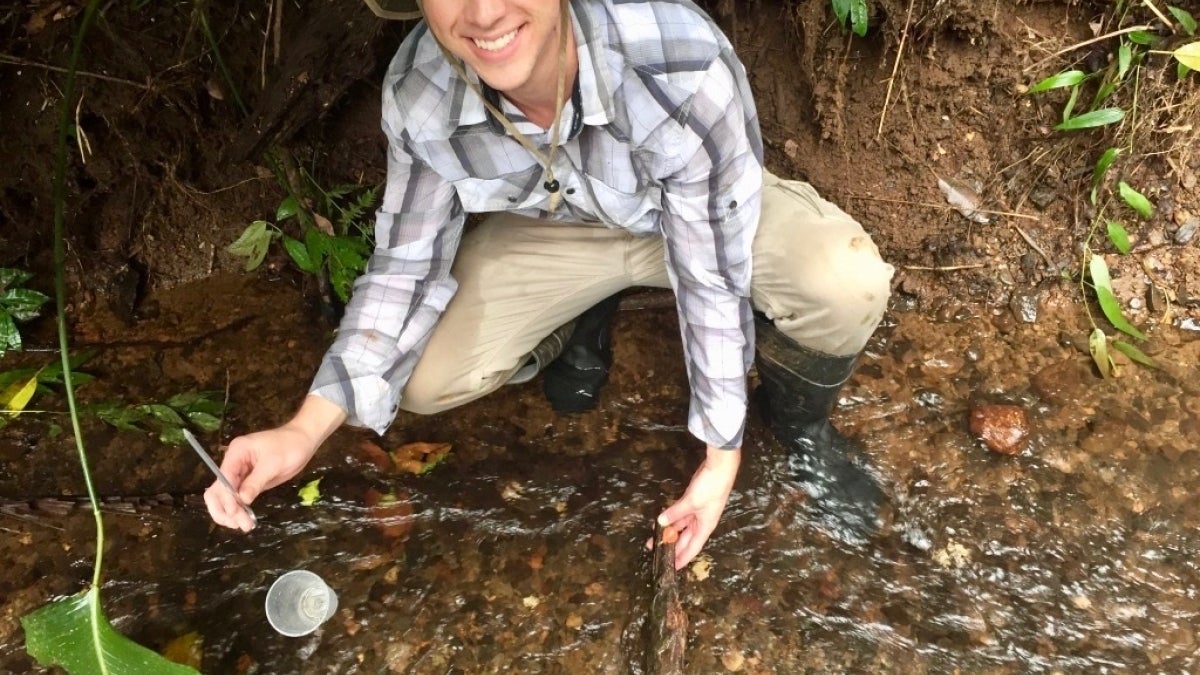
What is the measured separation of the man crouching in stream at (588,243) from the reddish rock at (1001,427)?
0.36 meters

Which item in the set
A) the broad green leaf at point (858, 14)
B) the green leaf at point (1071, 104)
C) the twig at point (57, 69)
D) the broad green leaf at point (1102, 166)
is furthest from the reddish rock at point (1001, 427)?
the twig at point (57, 69)

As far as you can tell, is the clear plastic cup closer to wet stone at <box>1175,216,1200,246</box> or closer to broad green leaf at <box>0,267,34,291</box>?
broad green leaf at <box>0,267,34,291</box>

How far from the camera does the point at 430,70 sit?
1.49 m

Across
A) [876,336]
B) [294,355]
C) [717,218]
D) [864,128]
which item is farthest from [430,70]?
[876,336]

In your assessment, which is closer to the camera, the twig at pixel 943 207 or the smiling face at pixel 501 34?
the smiling face at pixel 501 34

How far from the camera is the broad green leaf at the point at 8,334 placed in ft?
7.68

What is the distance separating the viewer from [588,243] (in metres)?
1.90

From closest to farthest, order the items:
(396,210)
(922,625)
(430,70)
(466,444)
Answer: (430,70) < (396,210) < (922,625) < (466,444)

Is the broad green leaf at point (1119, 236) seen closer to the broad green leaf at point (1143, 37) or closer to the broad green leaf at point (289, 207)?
the broad green leaf at point (1143, 37)

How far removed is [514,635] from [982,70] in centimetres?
197

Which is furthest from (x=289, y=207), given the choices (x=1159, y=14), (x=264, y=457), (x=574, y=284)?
(x=1159, y=14)

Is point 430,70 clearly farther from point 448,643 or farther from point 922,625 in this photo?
point 922,625

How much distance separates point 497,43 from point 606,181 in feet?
1.32

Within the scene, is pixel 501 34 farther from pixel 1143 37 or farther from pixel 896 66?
pixel 1143 37
